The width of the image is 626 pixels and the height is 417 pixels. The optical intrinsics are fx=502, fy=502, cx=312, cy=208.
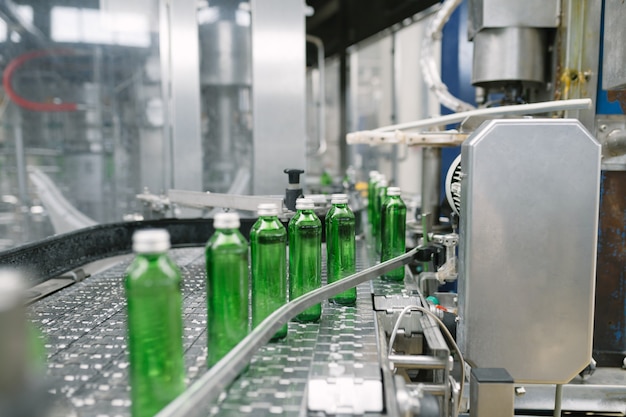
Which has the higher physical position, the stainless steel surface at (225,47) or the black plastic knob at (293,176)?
the stainless steel surface at (225,47)

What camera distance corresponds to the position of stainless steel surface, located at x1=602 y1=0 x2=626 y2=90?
124 centimetres

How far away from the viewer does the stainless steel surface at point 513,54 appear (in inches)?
61.8

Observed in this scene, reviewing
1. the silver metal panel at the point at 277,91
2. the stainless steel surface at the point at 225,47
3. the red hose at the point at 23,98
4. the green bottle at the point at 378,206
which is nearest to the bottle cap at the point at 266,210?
the green bottle at the point at 378,206

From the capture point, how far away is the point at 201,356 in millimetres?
904

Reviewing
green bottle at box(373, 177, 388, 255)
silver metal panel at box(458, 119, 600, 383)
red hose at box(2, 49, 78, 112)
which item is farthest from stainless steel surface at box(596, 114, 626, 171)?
red hose at box(2, 49, 78, 112)

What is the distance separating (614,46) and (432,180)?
667 mm

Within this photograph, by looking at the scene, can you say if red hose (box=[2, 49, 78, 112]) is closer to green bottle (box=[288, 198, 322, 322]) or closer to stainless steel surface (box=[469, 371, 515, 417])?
green bottle (box=[288, 198, 322, 322])

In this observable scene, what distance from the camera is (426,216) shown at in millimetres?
1607

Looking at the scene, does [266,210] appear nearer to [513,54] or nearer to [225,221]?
[225,221]

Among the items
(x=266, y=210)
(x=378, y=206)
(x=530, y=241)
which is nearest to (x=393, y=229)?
(x=378, y=206)

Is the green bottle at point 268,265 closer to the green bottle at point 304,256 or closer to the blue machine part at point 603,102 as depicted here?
the green bottle at point 304,256

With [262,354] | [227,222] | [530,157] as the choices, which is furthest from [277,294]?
→ [530,157]

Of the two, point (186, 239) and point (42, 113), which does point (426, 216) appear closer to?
point (186, 239)

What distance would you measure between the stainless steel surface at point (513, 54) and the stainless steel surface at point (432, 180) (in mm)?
296
